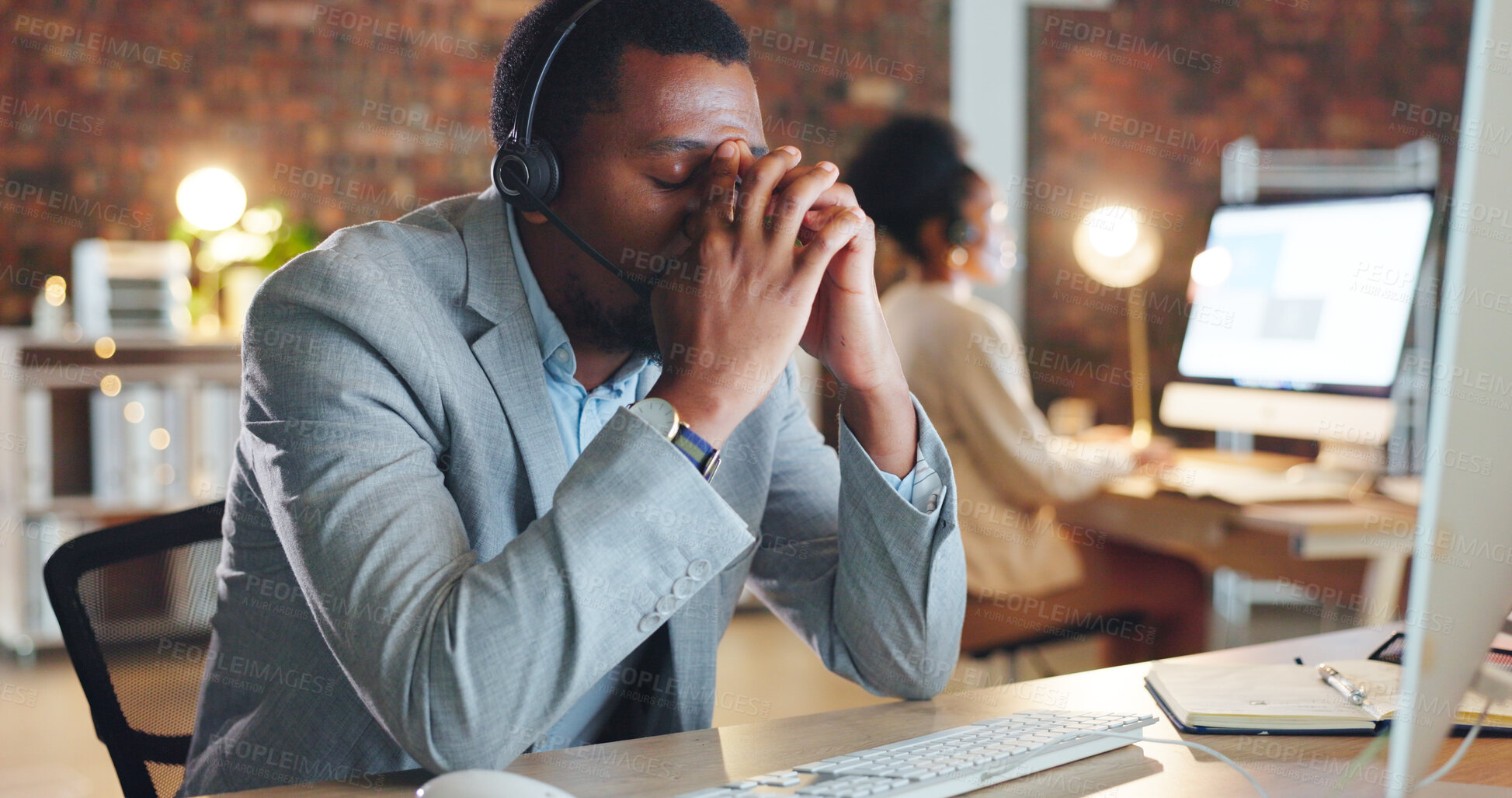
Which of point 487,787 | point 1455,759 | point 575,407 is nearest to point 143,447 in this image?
point 575,407

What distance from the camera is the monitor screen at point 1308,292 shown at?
2.05 m

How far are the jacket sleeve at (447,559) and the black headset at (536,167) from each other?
21 cm

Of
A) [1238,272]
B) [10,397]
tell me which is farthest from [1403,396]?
[10,397]

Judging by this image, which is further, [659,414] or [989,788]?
[659,414]

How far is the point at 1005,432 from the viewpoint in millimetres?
2367

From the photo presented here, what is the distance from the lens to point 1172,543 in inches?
84.1

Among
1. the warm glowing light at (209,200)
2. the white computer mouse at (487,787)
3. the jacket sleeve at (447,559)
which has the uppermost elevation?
the warm glowing light at (209,200)

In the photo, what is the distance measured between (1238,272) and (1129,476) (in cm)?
51

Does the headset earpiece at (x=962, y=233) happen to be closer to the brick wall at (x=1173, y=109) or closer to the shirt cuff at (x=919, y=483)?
the shirt cuff at (x=919, y=483)

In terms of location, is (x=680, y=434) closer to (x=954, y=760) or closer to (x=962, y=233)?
(x=954, y=760)

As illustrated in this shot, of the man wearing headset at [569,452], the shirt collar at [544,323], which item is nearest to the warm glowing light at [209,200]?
the man wearing headset at [569,452]

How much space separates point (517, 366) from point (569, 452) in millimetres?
142

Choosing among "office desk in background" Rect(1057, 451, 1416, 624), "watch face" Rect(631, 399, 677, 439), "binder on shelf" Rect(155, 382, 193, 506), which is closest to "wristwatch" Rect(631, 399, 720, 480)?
"watch face" Rect(631, 399, 677, 439)

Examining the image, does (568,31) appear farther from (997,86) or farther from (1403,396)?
(997,86)
